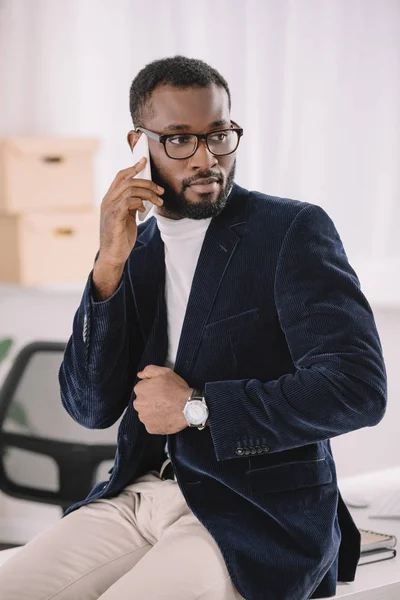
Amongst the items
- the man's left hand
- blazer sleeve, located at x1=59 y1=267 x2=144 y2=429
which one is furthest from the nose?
the man's left hand

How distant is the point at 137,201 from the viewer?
162 centimetres

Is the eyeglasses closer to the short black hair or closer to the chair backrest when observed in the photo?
the short black hair

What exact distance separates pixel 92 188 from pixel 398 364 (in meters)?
1.42

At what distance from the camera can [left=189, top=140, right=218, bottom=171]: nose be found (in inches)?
62.9

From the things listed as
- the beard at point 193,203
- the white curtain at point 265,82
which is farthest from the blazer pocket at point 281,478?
the white curtain at point 265,82

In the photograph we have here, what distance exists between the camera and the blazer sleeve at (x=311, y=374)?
1463 mm

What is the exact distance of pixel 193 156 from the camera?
1.60 metres

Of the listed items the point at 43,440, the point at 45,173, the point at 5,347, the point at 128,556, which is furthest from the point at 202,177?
the point at 5,347

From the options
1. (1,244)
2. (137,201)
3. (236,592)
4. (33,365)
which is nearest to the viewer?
(236,592)

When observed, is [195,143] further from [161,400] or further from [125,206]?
[161,400]

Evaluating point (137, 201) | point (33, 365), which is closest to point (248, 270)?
point (137, 201)

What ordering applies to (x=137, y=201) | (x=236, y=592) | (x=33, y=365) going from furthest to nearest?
(x=33, y=365)
(x=137, y=201)
(x=236, y=592)

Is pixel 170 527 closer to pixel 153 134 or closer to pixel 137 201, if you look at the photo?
pixel 137 201

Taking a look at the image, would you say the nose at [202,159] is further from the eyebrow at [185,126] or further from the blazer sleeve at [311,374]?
the blazer sleeve at [311,374]
